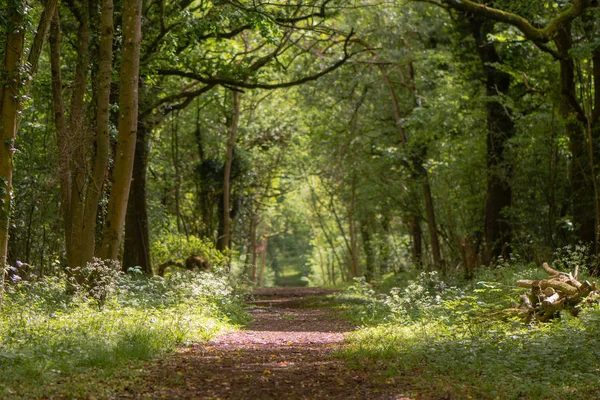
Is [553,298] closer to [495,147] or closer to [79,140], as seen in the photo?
[79,140]

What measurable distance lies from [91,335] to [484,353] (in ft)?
15.9

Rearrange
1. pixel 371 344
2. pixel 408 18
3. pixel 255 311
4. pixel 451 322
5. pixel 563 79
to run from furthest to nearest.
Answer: pixel 408 18, pixel 255 311, pixel 563 79, pixel 451 322, pixel 371 344

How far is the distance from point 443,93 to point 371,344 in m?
16.0

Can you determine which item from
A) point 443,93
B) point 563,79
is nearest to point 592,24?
point 563,79

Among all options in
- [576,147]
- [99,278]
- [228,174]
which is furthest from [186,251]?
[576,147]

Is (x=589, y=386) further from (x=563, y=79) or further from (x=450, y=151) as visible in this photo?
(x=450, y=151)

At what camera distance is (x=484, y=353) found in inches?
320

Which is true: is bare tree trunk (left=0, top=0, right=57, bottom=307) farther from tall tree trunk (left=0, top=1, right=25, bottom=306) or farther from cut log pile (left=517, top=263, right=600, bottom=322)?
cut log pile (left=517, top=263, right=600, bottom=322)

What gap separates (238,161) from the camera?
99.0 feet

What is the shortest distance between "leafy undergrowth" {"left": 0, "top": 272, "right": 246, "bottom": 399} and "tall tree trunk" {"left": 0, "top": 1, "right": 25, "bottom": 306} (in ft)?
3.68

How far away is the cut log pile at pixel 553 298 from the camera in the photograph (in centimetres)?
999

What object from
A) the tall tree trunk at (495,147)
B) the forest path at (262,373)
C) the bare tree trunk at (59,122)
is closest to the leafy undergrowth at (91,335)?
the forest path at (262,373)

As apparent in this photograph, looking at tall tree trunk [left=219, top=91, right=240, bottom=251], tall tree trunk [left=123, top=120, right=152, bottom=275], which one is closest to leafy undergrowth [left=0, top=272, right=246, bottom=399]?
tall tree trunk [left=123, top=120, right=152, bottom=275]

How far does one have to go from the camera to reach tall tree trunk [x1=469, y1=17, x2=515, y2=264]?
65.3ft
